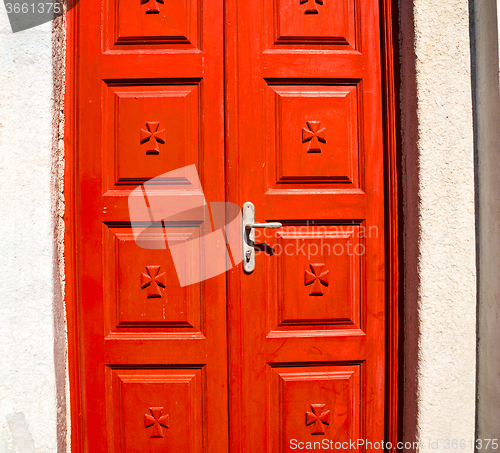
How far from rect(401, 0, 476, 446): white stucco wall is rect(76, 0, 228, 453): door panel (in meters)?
0.95

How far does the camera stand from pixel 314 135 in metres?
1.65

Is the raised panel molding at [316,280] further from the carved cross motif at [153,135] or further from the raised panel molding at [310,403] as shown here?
the carved cross motif at [153,135]

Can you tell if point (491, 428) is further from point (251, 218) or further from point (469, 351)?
point (251, 218)

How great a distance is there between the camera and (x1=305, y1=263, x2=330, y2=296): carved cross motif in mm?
1639

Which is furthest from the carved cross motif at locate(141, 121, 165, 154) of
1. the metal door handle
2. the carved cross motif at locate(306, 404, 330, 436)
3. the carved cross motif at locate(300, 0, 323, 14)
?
the carved cross motif at locate(306, 404, 330, 436)

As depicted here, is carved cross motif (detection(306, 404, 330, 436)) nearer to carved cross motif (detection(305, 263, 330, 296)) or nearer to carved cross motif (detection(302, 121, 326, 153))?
carved cross motif (detection(305, 263, 330, 296))

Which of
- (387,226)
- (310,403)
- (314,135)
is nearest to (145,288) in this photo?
(310,403)

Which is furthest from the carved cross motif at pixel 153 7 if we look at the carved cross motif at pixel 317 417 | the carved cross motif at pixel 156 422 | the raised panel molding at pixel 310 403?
the carved cross motif at pixel 317 417

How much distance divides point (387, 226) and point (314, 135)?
23.3 inches

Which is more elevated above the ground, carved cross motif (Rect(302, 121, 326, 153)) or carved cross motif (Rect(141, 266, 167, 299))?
carved cross motif (Rect(302, 121, 326, 153))

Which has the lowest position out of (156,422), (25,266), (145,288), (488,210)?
(156,422)

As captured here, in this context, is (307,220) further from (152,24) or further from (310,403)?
(152,24)

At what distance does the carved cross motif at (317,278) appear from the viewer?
1.64 meters

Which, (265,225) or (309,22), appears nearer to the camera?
(265,225)
